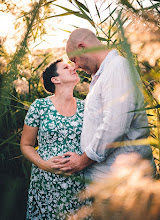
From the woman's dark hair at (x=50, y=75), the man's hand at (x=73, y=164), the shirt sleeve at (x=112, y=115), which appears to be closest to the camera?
the shirt sleeve at (x=112, y=115)

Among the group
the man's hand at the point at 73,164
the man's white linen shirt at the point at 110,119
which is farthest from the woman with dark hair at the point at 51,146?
the man's white linen shirt at the point at 110,119

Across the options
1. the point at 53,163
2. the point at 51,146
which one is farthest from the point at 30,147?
the point at 53,163

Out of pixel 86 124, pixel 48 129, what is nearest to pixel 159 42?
pixel 86 124

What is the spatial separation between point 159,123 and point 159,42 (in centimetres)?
38

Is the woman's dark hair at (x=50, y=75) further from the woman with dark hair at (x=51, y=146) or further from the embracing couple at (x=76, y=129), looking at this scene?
the woman with dark hair at (x=51, y=146)

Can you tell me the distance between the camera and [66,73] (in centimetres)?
190

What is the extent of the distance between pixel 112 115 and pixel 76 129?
0.62 meters

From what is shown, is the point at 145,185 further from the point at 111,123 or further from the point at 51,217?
the point at 51,217

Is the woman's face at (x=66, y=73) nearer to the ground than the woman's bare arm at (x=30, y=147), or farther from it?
farther from it

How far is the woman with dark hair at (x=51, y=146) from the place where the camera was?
1579mm

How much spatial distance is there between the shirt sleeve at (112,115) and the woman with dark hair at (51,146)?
1.32 feet

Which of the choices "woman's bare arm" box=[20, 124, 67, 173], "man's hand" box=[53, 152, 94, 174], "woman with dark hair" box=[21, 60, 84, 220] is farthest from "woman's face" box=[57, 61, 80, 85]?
"man's hand" box=[53, 152, 94, 174]

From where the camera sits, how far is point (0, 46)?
0.37 m

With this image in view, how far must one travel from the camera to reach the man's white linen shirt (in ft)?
3.64
